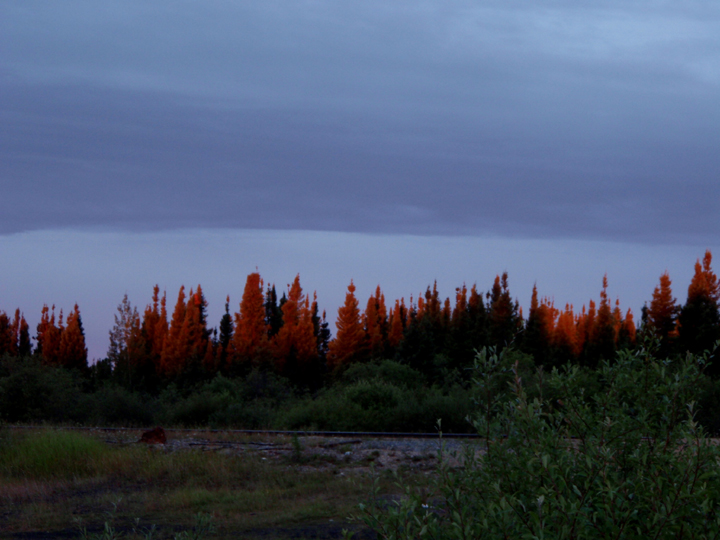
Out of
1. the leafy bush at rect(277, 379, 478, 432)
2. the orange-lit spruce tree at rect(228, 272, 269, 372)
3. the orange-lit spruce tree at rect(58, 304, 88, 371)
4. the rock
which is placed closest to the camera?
the rock

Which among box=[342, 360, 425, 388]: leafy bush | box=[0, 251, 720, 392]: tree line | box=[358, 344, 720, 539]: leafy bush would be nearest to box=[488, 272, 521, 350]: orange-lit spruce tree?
box=[0, 251, 720, 392]: tree line

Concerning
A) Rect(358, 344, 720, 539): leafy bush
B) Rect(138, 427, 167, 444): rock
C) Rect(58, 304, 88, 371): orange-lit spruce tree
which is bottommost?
Rect(58, 304, 88, 371): orange-lit spruce tree

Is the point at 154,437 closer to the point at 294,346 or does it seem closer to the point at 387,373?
the point at 387,373

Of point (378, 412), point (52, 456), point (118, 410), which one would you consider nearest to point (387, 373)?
point (378, 412)

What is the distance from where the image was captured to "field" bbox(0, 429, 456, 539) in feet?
34.0

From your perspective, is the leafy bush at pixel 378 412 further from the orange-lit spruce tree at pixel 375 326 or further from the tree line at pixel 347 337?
the orange-lit spruce tree at pixel 375 326

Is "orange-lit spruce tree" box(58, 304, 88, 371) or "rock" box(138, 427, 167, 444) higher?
"rock" box(138, 427, 167, 444)

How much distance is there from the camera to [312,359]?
7538 cm

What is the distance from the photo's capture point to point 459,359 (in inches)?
2660

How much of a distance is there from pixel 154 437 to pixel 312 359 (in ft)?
195

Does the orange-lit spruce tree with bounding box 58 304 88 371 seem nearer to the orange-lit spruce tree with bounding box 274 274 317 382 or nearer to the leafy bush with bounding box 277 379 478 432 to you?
the orange-lit spruce tree with bounding box 274 274 317 382

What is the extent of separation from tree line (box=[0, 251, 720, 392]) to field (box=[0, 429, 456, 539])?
38.6 m

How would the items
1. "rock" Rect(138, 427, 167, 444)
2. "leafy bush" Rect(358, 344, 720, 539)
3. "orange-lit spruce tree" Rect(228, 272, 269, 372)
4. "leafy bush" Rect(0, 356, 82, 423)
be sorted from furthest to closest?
1. "orange-lit spruce tree" Rect(228, 272, 269, 372)
2. "leafy bush" Rect(0, 356, 82, 423)
3. "rock" Rect(138, 427, 167, 444)
4. "leafy bush" Rect(358, 344, 720, 539)

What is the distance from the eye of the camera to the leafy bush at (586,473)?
2.90 m
